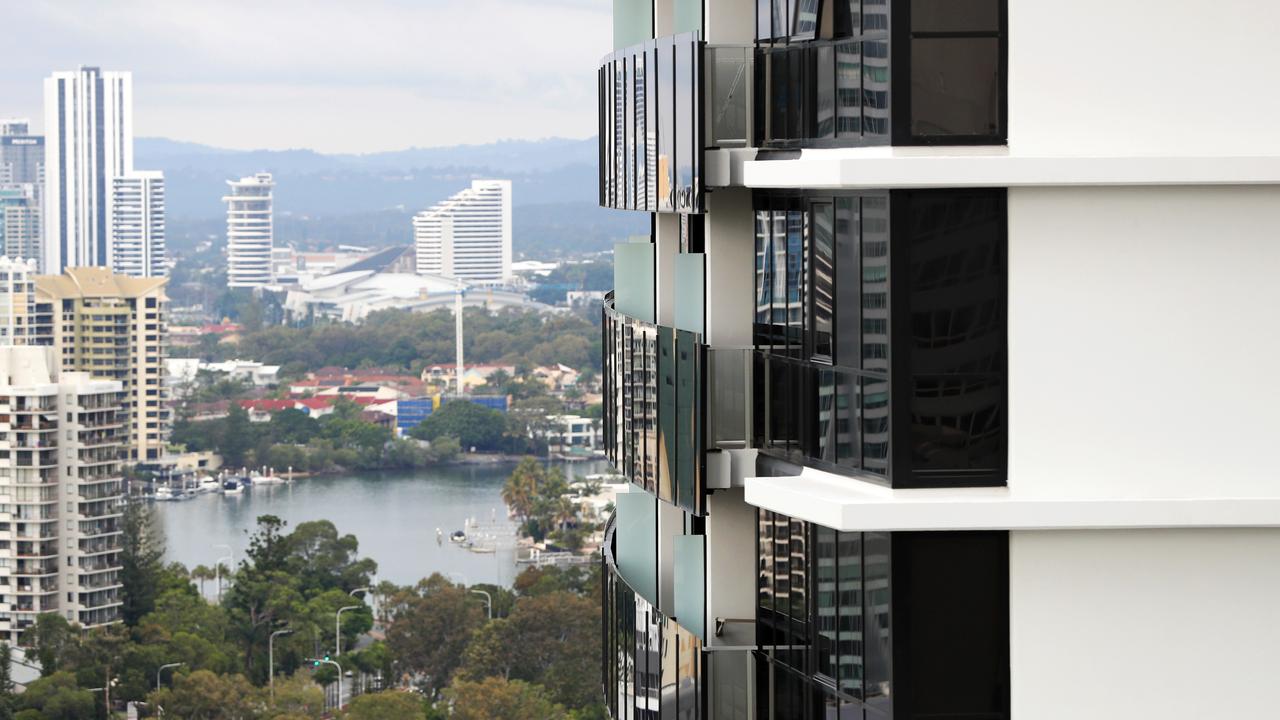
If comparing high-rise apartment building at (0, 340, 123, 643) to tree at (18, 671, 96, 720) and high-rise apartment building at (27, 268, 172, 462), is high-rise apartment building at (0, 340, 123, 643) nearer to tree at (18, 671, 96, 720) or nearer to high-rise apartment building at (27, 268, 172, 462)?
tree at (18, 671, 96, 720)

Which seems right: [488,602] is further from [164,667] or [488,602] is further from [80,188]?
[80,188]

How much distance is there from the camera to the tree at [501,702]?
61281 millimetres

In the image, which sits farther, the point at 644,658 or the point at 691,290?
the point at 644,658

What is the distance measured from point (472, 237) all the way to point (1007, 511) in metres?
132

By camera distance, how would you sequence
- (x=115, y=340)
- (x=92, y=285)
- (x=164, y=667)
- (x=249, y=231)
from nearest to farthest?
1. (x=164, y=667)
2. (x=115, y=340)
3. (x=92, y=285)
4. (x=249, y=231)

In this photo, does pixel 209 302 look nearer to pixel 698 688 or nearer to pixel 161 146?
pixel 161 146

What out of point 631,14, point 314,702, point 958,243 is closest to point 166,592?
point 314,702

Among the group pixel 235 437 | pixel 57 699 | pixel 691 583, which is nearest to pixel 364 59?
pixel 235 437

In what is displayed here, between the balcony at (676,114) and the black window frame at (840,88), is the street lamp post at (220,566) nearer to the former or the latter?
the balcony at (676,114)

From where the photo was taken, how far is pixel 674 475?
980cm

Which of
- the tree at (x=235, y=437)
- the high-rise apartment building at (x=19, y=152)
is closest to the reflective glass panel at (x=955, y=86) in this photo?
the tree at (x=235, y=437)

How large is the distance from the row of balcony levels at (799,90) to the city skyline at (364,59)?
124892mm

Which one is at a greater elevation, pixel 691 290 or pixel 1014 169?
pixel 1014 169

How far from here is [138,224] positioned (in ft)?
493
